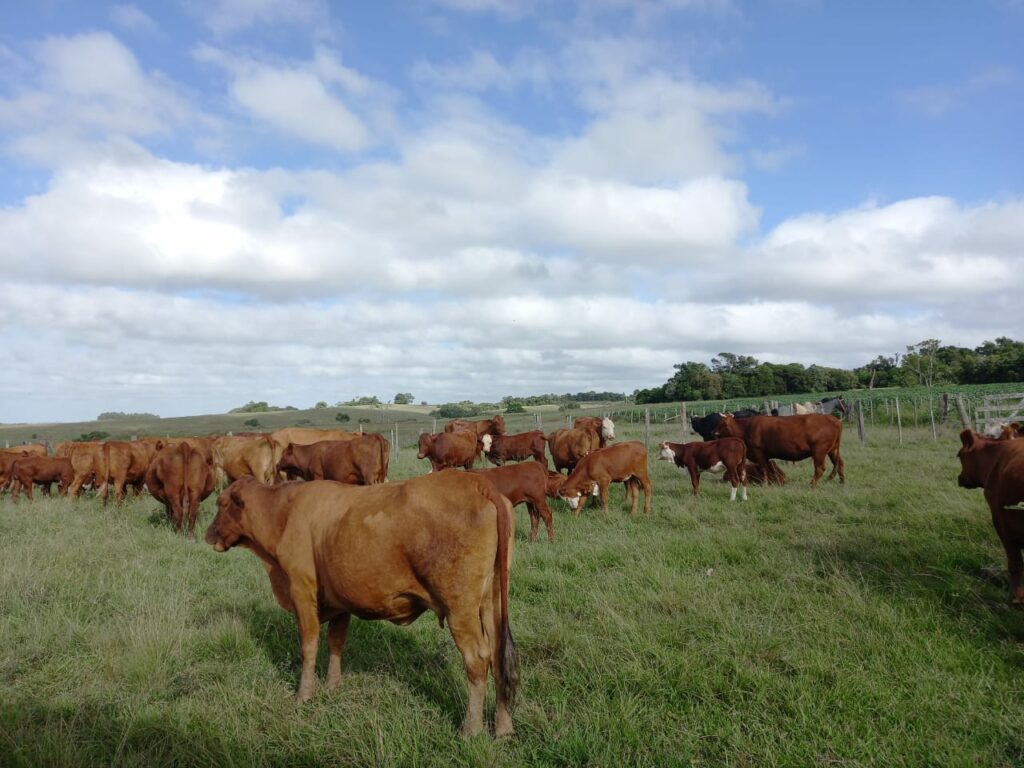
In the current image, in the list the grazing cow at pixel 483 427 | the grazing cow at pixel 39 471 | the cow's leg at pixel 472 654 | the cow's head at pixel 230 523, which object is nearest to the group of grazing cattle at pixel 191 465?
the grazing cow at pixel 39 471

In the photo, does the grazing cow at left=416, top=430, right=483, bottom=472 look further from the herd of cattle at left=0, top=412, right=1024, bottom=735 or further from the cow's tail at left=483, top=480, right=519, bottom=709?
the cow's tail at left=483, top=480, right=519, bottom=709

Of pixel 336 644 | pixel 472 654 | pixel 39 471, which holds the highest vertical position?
pixel 39 471

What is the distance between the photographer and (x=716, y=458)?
1320 cm

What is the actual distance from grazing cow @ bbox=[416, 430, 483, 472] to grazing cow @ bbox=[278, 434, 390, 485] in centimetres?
423

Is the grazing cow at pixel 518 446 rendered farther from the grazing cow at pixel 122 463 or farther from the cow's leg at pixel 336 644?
the cow's leg at pixel 336 644

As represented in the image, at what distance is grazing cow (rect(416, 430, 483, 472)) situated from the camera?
17500 millimetres

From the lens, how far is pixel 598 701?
4.37 metres

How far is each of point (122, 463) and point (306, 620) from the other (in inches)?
539

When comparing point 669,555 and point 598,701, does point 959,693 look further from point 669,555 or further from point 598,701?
point 669,555

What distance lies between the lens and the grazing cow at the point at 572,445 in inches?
637

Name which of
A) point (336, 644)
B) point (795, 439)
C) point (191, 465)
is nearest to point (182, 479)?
point (191, 465)

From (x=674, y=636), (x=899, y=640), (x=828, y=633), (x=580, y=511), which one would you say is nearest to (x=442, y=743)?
(x=674, y=636)

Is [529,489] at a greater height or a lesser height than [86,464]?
lesser

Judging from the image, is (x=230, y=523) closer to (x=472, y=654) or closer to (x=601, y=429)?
(x=472, y=654)
